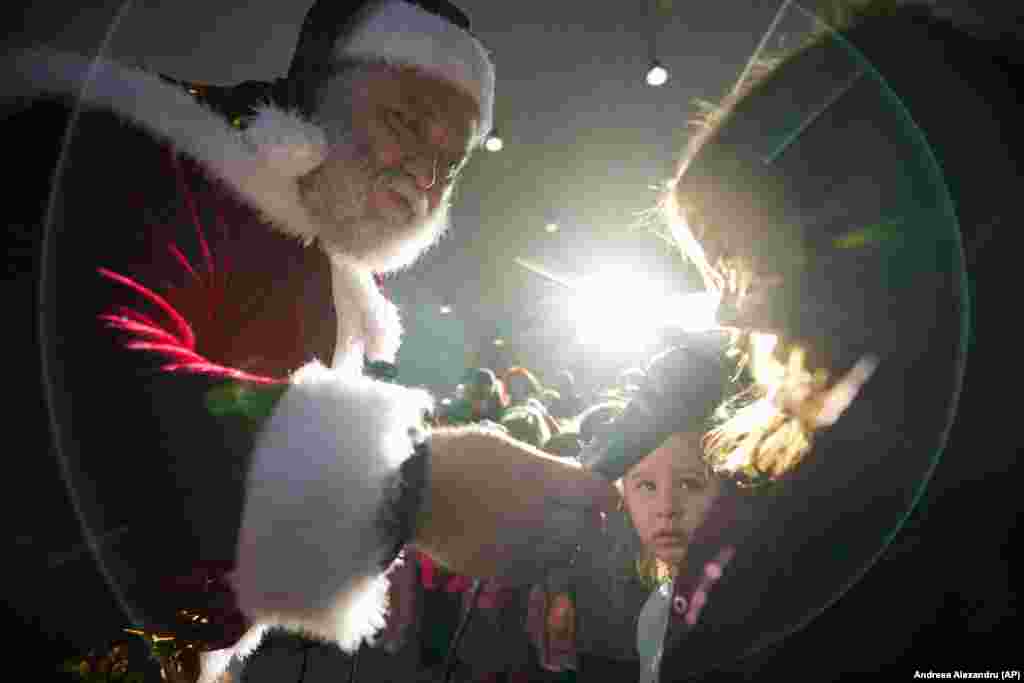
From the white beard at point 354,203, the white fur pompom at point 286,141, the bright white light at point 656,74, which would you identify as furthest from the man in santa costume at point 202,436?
the bright white light at point 656,74

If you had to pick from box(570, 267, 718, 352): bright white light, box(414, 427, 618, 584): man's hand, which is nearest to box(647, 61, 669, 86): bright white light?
box(570, 267, 718, 352): bright white light

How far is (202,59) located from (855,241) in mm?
3969

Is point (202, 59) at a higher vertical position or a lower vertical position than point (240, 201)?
higher

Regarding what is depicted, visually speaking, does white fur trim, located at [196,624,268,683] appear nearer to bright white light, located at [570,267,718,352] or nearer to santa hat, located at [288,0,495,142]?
santa hat, located at [288,0,495,142]

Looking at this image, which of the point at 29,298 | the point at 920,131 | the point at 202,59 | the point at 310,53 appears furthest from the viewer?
the point at 202,59

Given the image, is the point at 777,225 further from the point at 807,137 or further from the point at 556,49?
the point at 556,49

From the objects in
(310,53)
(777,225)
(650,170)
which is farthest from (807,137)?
(650,170)

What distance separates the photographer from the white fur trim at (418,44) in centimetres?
146

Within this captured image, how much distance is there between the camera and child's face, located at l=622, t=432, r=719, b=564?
3.38ft

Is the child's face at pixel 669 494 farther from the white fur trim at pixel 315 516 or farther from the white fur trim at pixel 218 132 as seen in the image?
the white fur trim at pixel 218 132

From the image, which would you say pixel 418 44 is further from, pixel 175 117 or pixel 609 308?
pixel 609 308

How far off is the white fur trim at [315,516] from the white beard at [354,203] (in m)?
0.76

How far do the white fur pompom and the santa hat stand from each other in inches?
8.9

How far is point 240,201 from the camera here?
3.51 ft
